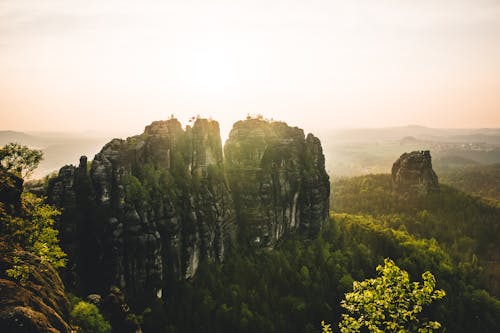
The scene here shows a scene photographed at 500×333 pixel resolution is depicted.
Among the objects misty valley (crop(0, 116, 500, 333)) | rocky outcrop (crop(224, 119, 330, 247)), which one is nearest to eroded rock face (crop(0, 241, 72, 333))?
misty valley (crop(0, 116, 500, 333))

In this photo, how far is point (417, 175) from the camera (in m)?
139

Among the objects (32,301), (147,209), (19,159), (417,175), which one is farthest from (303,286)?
(417,175)

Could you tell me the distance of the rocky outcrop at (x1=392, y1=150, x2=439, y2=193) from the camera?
138 m

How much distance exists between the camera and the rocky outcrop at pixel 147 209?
49469 mm

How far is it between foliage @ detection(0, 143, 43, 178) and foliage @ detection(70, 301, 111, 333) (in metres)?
14.2

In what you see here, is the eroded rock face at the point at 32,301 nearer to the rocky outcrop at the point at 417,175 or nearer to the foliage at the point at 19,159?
the foliage at the point at 19,159

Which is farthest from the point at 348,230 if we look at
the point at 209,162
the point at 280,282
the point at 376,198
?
the point at 376,198

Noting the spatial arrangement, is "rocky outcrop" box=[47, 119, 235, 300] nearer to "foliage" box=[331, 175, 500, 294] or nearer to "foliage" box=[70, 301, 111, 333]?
"foliage" box=[70, 301, 111, 333]

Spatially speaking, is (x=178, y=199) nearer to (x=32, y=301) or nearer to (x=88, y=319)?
(x=88, y=319)

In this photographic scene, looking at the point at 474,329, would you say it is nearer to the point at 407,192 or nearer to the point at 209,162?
the point at 209,162

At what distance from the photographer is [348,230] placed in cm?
9019

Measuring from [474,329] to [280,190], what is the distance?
49.9 metres

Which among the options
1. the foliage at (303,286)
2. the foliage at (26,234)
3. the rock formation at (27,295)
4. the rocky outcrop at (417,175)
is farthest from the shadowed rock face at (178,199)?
the rocky outcrop at (417,175)

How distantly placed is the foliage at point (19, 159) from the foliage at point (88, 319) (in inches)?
558
